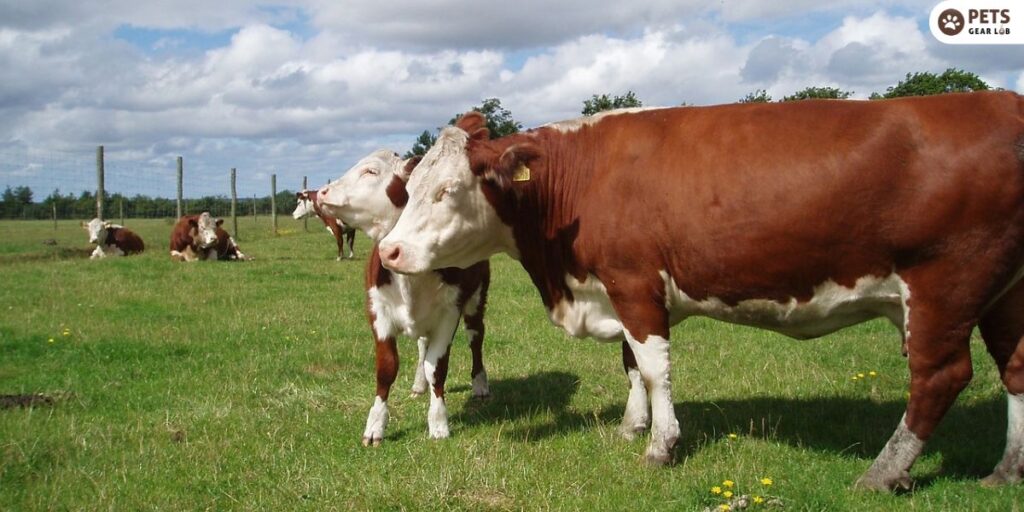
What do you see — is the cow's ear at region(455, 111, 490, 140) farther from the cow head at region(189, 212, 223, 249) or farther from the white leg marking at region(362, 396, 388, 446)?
the cow head at region(189, 212, 223, 249)

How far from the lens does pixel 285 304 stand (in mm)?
12555

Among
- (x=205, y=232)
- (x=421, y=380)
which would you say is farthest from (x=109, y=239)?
(x=421, y=380)

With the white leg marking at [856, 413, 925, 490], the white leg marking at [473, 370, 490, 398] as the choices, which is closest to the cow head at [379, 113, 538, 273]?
the white leg marking at [473, 370, 490, 398]

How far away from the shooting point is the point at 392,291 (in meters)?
6.21

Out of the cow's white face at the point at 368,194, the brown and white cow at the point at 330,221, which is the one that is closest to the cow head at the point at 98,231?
the brown and white cow at the point at 330,221

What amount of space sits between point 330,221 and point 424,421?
7451 millimetres

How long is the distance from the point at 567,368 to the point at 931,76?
24064 mm

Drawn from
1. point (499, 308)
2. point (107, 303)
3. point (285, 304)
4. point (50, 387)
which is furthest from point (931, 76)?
point (50, 387)

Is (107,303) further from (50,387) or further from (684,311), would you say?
(684,311)

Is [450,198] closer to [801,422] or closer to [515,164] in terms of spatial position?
[515,164]

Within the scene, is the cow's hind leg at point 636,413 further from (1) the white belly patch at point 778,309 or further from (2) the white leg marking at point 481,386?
(2) the white leg marking at point 481,386

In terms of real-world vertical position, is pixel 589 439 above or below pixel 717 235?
below

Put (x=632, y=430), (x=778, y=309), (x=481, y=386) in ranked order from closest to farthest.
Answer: (x=778, y=309), (x=632, y=430), (x=481, y=386)

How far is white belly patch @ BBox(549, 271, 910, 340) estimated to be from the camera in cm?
471
